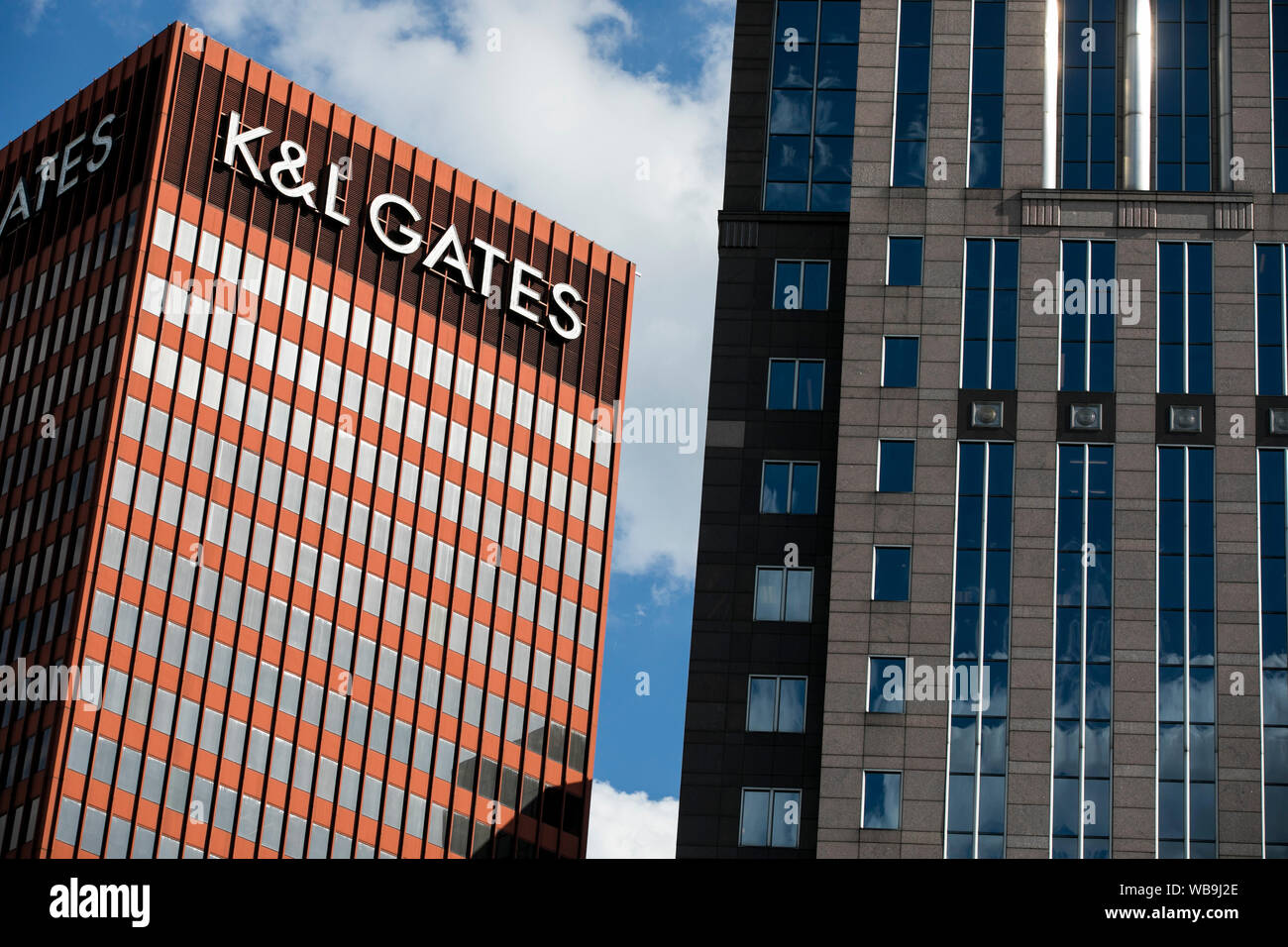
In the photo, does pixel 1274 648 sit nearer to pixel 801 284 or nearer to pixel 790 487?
pixel 790 487

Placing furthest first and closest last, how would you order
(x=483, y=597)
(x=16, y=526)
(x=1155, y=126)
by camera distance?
(x=483, y=597) → (x=16, y=526) → (x=1155, y=126)

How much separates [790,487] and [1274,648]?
1919 centimetres

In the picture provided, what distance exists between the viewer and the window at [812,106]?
294 ft

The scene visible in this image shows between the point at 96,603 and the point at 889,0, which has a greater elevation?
the point at 889,0

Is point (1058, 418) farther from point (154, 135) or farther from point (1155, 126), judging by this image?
point (154, 135)

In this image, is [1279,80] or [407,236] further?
[407,236]

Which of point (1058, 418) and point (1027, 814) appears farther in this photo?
point (1058, 418)

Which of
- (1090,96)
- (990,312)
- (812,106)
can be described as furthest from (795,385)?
(1090,96)

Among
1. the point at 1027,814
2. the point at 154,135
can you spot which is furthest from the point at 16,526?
the point at 1027,814

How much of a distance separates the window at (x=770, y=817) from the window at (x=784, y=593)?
23.2ft

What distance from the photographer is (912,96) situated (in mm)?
88438

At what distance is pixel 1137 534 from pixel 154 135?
221 ft

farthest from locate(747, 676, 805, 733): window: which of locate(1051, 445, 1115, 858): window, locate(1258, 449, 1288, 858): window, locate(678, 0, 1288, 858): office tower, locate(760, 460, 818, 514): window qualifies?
locate(1258, 449, 1288, 858): window
